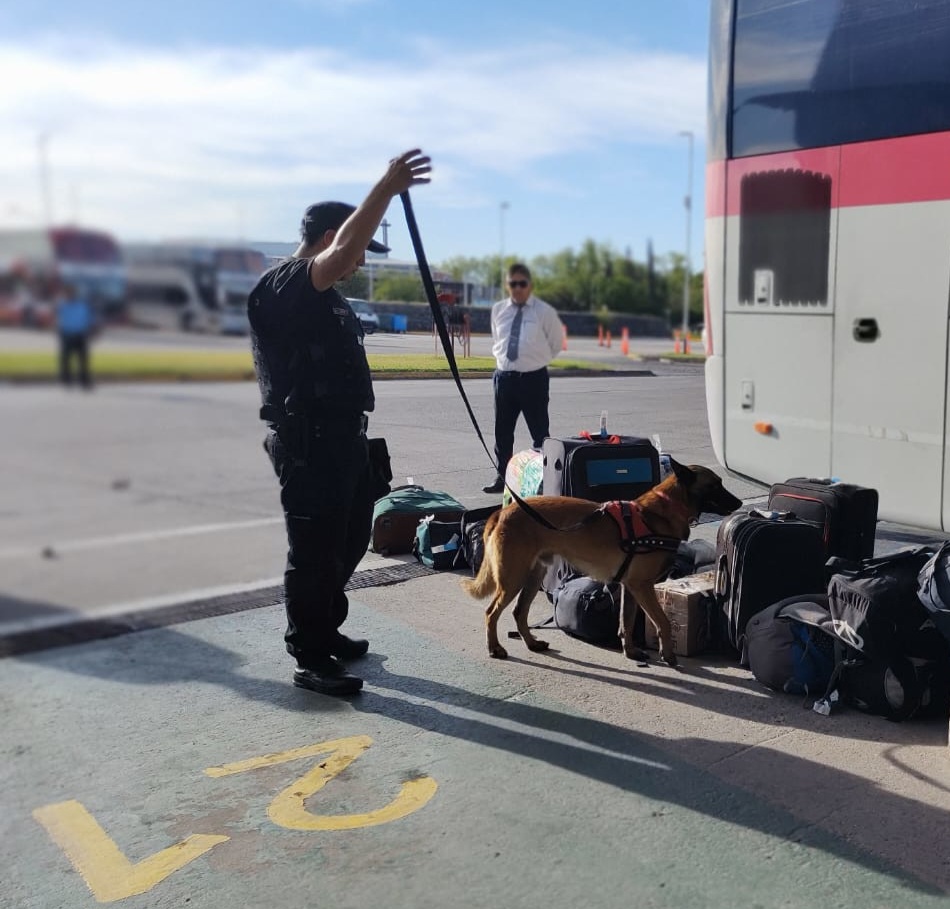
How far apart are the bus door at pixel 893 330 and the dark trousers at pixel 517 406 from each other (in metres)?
1.77

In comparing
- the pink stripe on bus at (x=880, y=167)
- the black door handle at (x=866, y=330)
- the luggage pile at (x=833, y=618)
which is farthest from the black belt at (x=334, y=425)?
the pink stripe on bus at (x=880, y=167)

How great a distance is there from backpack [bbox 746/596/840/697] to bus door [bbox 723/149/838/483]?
Result: 2114 mm

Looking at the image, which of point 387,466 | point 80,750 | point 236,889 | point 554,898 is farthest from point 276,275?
point 554,898

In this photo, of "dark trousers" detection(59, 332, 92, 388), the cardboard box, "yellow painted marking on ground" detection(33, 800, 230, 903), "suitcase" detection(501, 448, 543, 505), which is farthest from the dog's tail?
"dark trousers" detection(59, 332, 92, 388)

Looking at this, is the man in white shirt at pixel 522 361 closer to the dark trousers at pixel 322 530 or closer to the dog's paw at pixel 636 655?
the dog's paw at pixel 636 655

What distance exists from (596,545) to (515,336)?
4.78 feet

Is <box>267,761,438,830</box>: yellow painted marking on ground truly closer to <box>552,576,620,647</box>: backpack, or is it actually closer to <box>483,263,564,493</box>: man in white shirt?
<box>552,576,620,647</box>: backpack

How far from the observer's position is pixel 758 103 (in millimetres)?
5906

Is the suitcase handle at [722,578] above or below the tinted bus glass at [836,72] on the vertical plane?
below

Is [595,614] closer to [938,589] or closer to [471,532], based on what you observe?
[471,532]

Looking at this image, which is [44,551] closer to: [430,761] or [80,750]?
[80,750]

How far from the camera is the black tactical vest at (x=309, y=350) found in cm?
300

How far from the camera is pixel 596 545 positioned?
4285mm

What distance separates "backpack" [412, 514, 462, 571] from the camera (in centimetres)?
566
